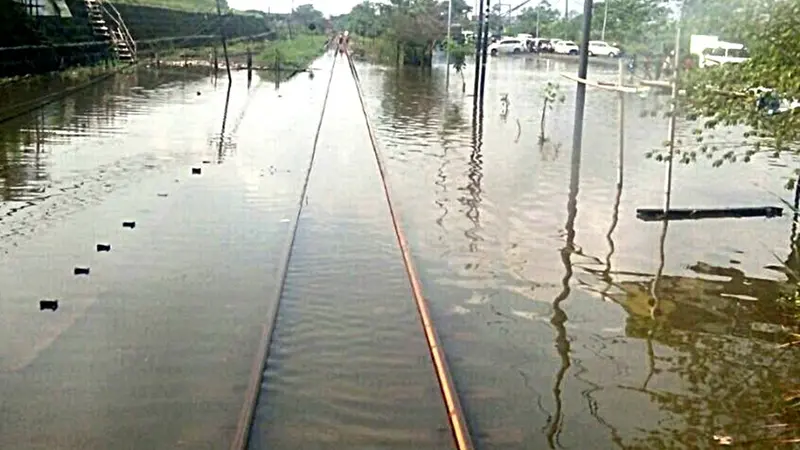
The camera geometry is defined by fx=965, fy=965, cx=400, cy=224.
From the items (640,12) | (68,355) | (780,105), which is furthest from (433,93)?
(68,355)

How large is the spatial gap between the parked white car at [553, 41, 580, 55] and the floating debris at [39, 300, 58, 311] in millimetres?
47305

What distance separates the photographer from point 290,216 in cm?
1027

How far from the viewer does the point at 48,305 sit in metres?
6.85

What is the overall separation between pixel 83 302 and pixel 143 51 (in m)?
33.4

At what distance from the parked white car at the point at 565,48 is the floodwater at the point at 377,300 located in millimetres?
38550

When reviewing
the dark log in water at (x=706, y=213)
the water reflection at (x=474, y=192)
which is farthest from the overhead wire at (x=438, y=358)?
the dark log in water at (x=706, y=213)

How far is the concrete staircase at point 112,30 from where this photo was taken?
3353 cm

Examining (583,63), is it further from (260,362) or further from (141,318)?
(260,362)

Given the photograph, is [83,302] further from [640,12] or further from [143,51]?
[143,51]

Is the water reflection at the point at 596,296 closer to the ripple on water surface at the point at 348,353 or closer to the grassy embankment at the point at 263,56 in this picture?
the ripple on water surface at the point at 348,353

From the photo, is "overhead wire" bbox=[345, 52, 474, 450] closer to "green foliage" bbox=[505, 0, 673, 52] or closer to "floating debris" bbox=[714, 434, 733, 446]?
"floating debris" bbox=[714, 434, 733, 446]

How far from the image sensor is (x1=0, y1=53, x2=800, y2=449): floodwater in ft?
17.2

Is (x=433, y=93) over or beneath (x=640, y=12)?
beneath

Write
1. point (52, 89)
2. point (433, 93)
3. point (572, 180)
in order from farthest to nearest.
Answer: point (433, 93)
point (52, 89)
point (572, 180)
